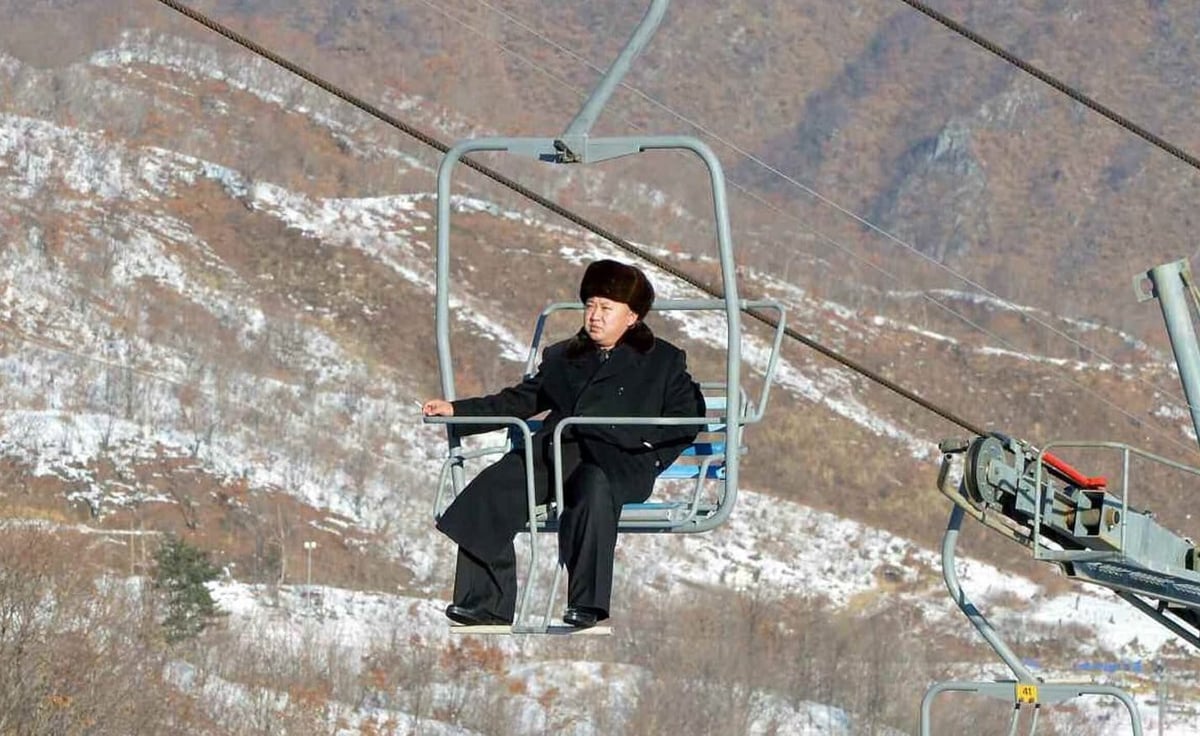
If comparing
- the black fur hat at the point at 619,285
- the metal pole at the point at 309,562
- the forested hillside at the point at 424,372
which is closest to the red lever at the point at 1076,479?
the black fur hat at the point at 619,285

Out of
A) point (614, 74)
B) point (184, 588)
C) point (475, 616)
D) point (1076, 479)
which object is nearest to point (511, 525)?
point (475, 616)

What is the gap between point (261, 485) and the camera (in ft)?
185

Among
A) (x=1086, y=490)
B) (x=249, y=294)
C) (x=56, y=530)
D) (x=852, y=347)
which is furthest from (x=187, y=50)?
(x=1086, y=490)

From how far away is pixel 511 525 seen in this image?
733 centimetres

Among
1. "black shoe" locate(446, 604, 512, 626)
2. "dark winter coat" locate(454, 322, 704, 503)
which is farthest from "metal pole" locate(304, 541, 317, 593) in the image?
"black shoe" locate(446, 604, 512, 626)

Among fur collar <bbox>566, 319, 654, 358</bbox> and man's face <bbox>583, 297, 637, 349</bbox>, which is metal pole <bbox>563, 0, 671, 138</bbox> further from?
fur collar <bbox>566, 319, 654, 358</bbox>

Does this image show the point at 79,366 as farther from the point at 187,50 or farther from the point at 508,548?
the point at 508,548

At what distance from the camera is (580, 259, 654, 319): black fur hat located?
7371mm

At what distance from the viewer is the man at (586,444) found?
7.20 m

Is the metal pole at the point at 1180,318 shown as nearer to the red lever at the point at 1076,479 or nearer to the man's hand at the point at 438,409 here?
the red lever at the point at 1076,479

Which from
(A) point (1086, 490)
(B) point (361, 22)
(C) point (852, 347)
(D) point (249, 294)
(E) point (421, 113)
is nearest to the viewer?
(A) point (1086, 490)

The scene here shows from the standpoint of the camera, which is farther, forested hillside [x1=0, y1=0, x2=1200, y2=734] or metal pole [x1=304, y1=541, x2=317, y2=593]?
metal pole [x1=304, y1=541, x2=317, y2=593]

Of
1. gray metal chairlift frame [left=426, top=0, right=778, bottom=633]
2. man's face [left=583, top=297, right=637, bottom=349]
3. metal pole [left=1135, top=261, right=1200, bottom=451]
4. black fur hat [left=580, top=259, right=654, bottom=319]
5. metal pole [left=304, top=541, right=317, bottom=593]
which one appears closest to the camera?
gray metal chairlift frame [left=426, top=0, right=778, bottom=633]

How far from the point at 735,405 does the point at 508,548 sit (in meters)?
0.82
